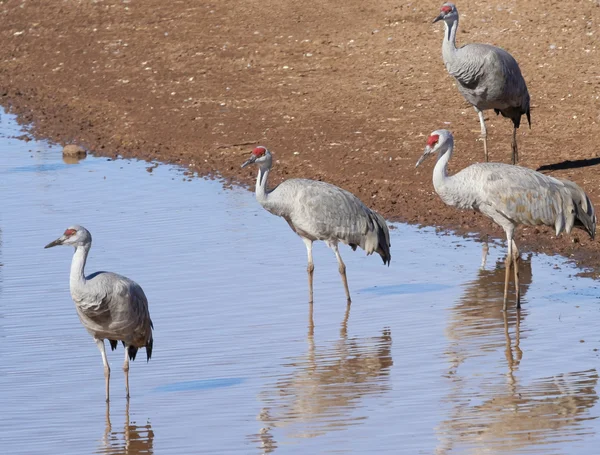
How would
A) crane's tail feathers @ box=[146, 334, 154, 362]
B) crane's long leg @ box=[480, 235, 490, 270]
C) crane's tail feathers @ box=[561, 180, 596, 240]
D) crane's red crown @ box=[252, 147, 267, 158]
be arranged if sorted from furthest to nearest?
crane's long leg @ box=[480, 235, 490, 270]
crane's red crown @ box=[252, 147, 267, 158]
crane's tail feathers @ box=[561, 180, 596, 240]
crane's tail feathers @ box=[146, 334, 154, 362]

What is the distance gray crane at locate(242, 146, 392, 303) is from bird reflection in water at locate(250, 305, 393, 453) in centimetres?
124

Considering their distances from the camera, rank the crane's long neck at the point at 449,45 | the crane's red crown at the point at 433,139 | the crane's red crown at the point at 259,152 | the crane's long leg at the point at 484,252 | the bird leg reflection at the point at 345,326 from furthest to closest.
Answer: the crane's long neck at the point at 449,45
the crane's long leg at the point at 484,252
the crane's red crown at the point at 259,152
the crane's red crown at the point at 433,139
the bird leg reflection at the point at 345,326

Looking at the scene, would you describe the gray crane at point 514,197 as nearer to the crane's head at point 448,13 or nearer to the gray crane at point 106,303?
the gray crane at point 106,303

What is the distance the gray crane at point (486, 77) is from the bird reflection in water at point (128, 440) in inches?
284

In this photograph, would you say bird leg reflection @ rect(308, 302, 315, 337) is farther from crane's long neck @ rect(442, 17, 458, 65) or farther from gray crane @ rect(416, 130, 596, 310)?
crane's long neck @ rect(442, 17, 458, 65)

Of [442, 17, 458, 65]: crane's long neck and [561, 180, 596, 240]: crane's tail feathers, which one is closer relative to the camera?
[561, 180, 596, 240]: crane's tail feathers

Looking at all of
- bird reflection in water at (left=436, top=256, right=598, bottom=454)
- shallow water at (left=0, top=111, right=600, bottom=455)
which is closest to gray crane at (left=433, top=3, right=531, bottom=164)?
shallow water at (left=0, top=111, right=600, bottom=455)

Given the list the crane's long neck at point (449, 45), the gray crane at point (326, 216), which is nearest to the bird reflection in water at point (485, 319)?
the gray crane at point (326, 216)

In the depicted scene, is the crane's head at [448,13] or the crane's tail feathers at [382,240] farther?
the crane's head at [448,13]

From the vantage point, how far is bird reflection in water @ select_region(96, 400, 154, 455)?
297 inches

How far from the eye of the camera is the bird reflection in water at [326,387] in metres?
7.77

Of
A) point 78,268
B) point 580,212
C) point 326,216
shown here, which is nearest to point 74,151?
point 326,216

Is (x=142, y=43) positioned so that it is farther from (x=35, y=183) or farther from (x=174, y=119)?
(x=35, y=183)

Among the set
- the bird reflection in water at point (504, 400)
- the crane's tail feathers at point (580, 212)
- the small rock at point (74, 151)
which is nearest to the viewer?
the bird reflection in water at point (504, 400)
